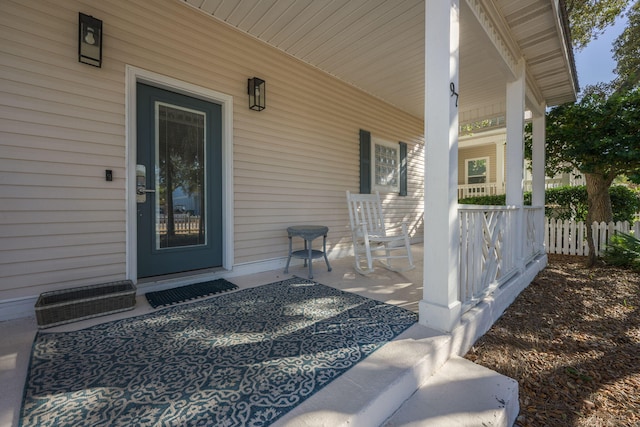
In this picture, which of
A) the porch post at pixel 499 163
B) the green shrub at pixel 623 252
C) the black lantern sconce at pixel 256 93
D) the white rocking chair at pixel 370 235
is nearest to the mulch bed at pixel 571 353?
the green shrub at pixel 623 252

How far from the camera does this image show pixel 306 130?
3889mm

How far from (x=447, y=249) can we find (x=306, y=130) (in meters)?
2.75

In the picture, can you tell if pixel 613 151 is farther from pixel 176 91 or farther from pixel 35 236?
pixel 35 236

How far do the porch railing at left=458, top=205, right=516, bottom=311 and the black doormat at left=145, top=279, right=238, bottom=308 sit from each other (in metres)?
2.11

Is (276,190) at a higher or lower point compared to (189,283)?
higher

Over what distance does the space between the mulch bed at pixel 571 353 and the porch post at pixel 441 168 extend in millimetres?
457

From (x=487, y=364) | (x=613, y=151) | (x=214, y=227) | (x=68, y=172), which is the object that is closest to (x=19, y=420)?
(x=68, y=172)

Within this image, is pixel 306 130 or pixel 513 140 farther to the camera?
pixel 306 130

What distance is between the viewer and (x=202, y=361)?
4.83 ft

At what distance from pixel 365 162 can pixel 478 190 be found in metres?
6.69

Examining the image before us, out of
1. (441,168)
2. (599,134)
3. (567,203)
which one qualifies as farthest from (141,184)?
(567,203)

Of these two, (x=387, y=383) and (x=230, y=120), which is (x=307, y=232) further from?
(x=387, y=383)

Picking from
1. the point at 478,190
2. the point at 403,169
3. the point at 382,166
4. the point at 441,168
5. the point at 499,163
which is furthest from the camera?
the point at 478,190

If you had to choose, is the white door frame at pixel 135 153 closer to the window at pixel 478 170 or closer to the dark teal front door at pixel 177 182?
the dark teal front door at pixel 177 182
